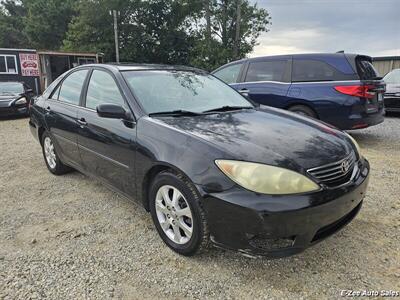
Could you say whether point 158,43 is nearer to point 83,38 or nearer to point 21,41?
point 83,38

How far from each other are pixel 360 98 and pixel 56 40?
3604 cm

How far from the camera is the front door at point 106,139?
9.57ft

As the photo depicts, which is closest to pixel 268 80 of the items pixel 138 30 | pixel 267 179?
pixel 267 179

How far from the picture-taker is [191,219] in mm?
2406

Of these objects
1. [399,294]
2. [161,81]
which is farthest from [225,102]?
[399,294]

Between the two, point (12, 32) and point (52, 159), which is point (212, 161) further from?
point (12, 32)

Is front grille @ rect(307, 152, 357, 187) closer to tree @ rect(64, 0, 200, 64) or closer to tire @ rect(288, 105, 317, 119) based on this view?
tire @ rect(288, 105, 317, 119)

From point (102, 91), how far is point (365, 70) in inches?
184

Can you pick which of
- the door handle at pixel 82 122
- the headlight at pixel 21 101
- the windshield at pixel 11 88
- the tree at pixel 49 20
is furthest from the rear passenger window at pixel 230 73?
the tree at pixel 49 20

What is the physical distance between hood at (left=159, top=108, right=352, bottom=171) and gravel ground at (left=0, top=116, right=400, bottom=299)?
0.78m

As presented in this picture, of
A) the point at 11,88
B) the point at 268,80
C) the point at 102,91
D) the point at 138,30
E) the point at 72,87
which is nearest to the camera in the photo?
the point at 102,91

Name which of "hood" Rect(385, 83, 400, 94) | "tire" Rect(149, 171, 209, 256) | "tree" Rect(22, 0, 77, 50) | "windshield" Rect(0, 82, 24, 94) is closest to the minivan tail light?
"hood" Rect(385, 83, 400, 94)

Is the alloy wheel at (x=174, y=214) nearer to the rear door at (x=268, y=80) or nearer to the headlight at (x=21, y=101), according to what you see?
the rear door at (x=268, y=80)

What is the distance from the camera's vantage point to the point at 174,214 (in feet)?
8.38
